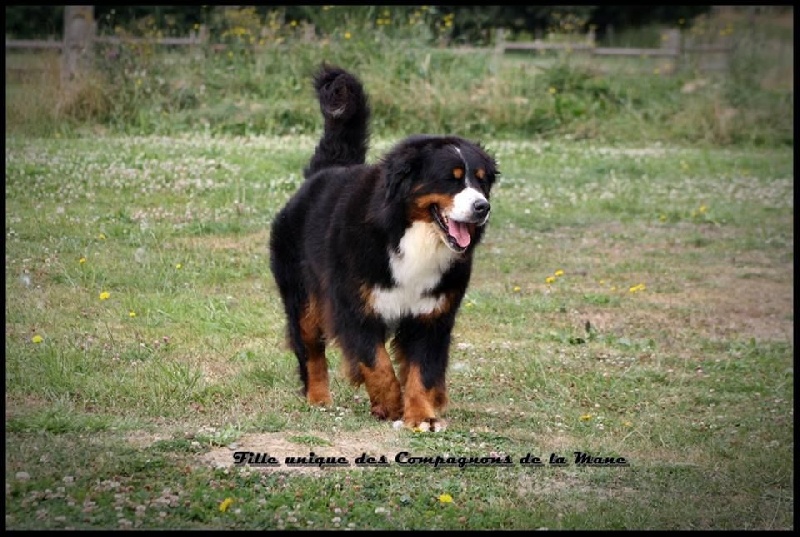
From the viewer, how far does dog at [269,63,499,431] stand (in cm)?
630

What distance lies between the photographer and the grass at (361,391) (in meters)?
5.34

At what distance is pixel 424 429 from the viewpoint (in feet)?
21.0

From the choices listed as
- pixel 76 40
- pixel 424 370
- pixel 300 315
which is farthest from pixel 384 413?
pixel 76 40

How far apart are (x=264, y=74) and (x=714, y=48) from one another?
11.5 m

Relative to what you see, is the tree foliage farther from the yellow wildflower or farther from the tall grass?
the yellow wildflower

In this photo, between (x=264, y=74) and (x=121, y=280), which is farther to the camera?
(x=264, y=74)

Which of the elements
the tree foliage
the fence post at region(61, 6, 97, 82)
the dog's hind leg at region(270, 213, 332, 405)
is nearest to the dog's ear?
the dog's hind leg at region(270, 213, 332, 405)

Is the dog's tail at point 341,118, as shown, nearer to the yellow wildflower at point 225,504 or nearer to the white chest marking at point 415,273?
the white chest marking at point 415,273

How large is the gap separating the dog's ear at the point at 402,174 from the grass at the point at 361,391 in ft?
4.05

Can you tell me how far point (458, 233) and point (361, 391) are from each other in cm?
162

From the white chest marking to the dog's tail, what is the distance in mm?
1366

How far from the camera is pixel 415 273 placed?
6438mm

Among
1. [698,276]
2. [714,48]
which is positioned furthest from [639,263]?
[714,48]

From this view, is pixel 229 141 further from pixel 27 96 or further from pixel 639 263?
pixel 639 263
